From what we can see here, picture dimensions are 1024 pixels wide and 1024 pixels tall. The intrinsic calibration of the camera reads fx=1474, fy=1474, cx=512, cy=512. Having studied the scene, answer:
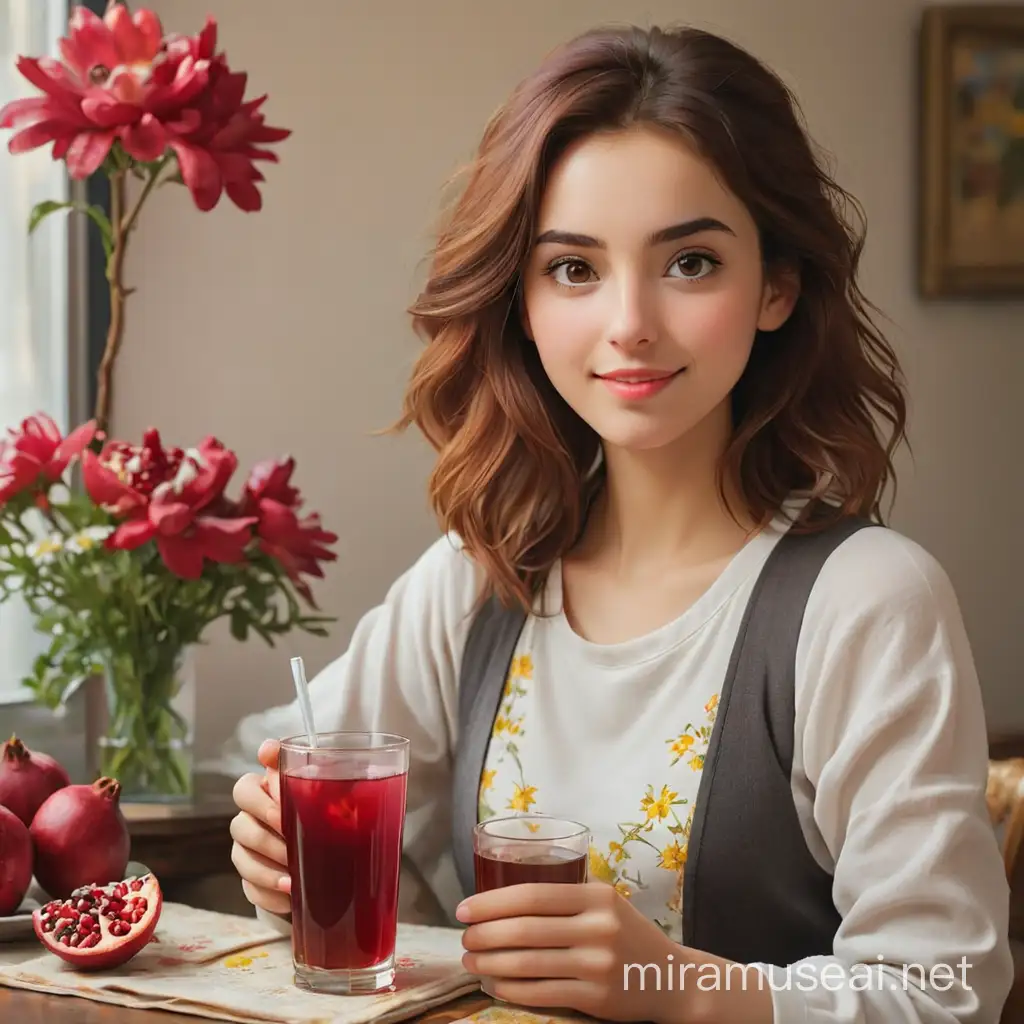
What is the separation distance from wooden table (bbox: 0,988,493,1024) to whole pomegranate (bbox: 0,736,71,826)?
0.71 ft

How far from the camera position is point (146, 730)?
183 cm

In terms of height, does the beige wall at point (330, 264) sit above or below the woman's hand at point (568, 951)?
above

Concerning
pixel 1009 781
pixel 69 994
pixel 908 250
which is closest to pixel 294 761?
pixel 69 994

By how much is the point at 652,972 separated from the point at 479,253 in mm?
703

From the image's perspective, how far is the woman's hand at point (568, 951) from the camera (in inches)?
43.1

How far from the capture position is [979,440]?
265cm

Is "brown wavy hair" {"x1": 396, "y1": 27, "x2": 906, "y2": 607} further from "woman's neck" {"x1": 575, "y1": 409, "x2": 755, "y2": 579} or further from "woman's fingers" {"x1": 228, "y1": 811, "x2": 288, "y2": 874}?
"woman's fingers" {"x1": 228, "y1": 811, "x2": 288, "y2": 874}

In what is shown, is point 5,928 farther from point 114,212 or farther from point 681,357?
point 114,212

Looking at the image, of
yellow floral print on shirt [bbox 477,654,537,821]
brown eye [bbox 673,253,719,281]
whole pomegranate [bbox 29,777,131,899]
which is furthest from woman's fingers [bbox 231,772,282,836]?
brown eye [bbox 673,253,719,281]

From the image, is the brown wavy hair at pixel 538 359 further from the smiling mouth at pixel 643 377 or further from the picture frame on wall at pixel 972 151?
the picture frame on wall at pixel 972 151

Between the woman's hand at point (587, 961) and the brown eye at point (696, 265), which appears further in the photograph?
the brown eye at point (696, 265)

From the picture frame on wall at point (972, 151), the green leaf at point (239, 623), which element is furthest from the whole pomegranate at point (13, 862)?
the picture frame on wall at point (972, 151)

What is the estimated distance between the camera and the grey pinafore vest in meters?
1.34

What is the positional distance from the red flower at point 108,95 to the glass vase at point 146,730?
23.3 inches
